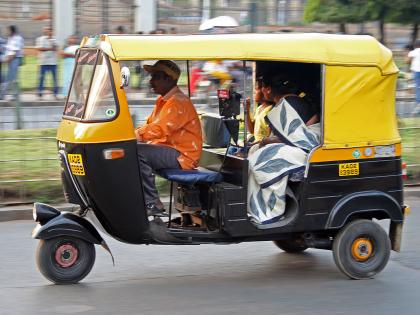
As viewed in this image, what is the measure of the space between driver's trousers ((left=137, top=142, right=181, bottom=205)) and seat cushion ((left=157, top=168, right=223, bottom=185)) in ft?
0.15

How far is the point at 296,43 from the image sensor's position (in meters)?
6.85

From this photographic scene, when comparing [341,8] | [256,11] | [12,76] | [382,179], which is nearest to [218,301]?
[382,179]

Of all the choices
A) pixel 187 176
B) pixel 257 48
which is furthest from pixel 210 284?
pixel 257 48

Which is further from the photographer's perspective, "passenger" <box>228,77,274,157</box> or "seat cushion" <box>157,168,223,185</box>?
"passenger" <box>228,77,274,157</box>

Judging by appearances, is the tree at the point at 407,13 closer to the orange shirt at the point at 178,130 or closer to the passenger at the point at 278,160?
the passenger at the point at 278,160

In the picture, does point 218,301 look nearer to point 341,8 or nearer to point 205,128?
point 205,128

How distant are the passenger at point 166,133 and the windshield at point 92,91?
450 millimetres

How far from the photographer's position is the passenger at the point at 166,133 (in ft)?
22.3

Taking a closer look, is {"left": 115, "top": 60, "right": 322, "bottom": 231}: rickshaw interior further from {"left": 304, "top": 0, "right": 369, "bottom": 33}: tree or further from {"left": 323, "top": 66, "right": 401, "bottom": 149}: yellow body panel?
{"left": 304, "top": 0, "right": 369, "bottom": 33}: tree

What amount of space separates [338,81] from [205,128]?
55.0 inches

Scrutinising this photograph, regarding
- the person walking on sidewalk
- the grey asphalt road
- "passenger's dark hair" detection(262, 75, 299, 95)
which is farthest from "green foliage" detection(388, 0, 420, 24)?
"passenger's dark hair" detection(262, 75, 299, 95)

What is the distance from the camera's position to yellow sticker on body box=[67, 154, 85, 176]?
649 centimetres

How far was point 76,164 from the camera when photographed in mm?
6535

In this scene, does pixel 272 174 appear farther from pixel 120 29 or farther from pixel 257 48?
pixel 120 29
